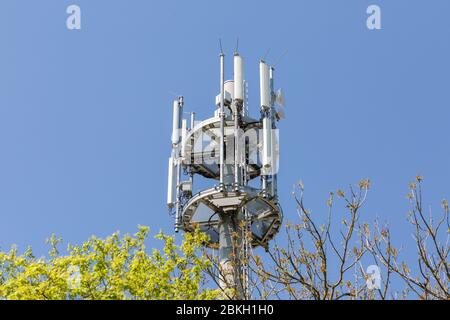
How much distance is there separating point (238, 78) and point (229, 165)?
4480 mm

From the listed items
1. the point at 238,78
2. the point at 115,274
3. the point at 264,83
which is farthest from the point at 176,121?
the point at 115,274

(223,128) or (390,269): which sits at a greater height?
(223,128)

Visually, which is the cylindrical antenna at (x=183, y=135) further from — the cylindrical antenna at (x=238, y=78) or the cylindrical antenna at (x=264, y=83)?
the cylindrical antenna at (x=264, y=83)

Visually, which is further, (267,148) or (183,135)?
(183,135)

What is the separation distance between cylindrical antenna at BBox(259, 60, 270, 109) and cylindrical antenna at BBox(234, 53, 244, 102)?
1.07 meters

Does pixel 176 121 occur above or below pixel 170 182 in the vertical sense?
above

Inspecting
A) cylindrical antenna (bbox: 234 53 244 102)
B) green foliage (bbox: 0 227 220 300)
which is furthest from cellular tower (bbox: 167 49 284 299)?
green foliage (bbox: 0 227 220 300)

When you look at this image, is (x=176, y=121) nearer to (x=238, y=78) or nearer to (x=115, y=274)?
(x=238, y=78)

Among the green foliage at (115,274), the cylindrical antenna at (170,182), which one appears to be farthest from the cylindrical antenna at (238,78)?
the green foliage at (115,274)

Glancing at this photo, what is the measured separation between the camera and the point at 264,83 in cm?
3478
